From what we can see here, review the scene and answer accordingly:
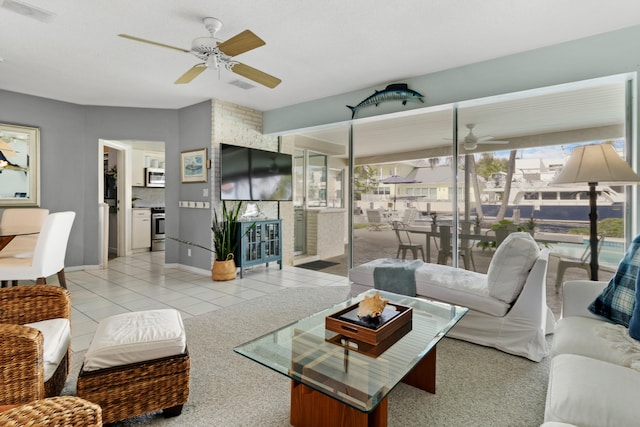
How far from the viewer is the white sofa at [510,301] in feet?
7.61

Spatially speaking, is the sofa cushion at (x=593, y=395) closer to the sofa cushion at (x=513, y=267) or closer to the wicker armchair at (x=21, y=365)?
the sofa cushion at (x=513, y=267)

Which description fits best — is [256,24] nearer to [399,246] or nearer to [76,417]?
[76,417]

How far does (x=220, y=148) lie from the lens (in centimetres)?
478

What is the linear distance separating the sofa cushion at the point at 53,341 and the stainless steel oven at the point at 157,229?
226 inches

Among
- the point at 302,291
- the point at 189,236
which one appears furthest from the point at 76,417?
the point at 189,236

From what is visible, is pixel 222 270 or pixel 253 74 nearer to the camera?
pixel 253 74

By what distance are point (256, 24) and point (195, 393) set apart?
2.73 meters

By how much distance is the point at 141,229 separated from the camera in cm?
688

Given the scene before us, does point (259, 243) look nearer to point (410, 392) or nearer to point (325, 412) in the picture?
point (410, 392)

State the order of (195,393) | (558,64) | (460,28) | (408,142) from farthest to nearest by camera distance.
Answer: (408,142), (558,64), (460,28), (195,393)

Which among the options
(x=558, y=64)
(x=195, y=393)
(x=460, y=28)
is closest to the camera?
(x=195, y=393)

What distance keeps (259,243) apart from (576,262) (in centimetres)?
392

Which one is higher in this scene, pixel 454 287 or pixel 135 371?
pixel 454 287

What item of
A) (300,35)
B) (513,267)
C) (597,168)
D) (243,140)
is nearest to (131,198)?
(243,140)
